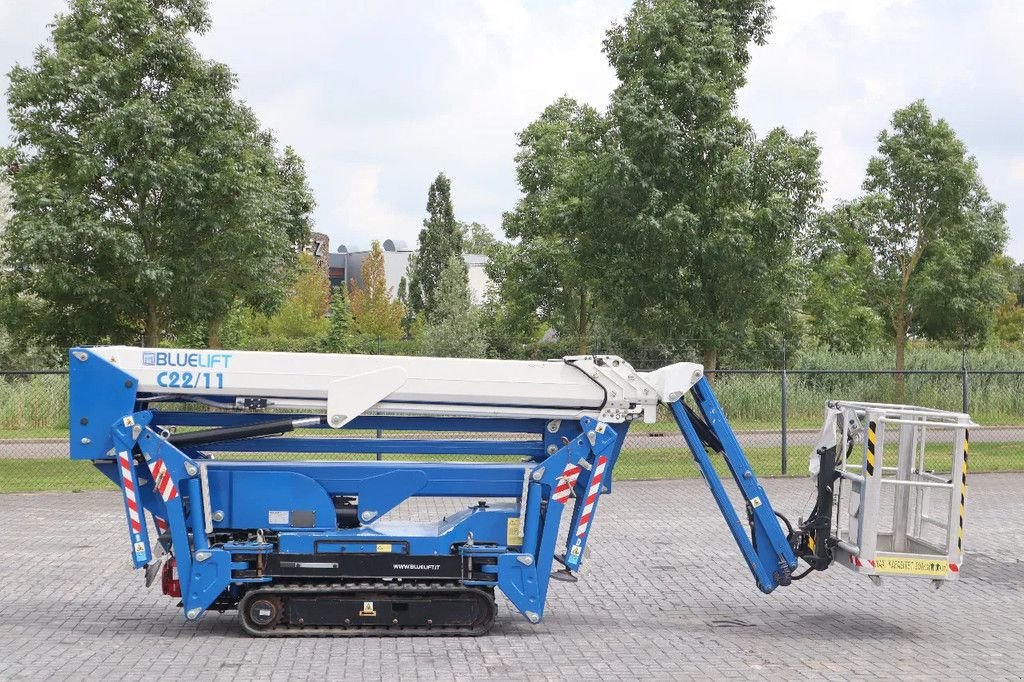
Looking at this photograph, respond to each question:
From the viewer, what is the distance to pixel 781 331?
25922 millimetres

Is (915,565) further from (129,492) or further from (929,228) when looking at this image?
(929,228)

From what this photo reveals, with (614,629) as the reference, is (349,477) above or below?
above

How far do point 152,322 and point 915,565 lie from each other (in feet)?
53.7

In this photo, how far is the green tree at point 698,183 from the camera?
21641 mm

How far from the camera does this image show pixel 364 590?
9047 mm

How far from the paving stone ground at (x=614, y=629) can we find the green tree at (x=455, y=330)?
71.3 feet

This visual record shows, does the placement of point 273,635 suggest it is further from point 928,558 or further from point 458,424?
point 928,558

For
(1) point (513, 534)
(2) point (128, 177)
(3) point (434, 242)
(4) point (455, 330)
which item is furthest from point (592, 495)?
(3) point (434, 242)

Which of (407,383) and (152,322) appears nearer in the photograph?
(407,383)

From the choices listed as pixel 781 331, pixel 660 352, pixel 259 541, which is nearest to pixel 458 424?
pixel 259 541

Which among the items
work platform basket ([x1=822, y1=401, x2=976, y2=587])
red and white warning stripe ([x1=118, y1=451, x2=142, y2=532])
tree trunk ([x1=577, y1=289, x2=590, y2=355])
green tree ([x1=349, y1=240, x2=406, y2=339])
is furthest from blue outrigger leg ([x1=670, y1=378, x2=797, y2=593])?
green tree ([x1=349, y1=240, x2=406, y2=339])

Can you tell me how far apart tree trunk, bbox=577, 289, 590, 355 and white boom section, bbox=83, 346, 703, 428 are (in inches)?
1109

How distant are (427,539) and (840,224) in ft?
56.3

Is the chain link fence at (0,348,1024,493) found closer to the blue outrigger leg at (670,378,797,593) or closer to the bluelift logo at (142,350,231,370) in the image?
the blue outrigger leg at (670,378,797,593)
